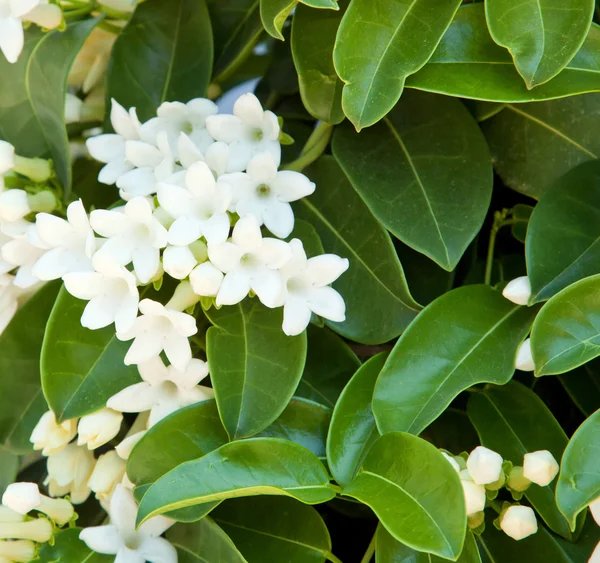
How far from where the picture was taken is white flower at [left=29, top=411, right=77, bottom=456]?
0.72 m

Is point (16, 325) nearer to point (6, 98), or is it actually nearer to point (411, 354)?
point (6, 98)

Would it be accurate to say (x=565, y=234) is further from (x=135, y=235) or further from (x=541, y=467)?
(x=135, y=235)

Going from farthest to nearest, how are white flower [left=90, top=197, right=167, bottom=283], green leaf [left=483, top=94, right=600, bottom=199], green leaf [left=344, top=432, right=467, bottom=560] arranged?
green leaf [left=483, top=94, right=600, bottom=199] → white flower [left=90, top=197, right=167, bottom=283] → green leaf [left=344, top=432, right=467, bottom=560]

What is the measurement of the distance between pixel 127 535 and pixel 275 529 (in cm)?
14

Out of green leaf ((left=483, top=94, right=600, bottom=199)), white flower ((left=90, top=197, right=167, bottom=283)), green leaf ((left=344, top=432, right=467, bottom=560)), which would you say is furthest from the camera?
green leaf ((left=483, top=94, right=600, bottom=199))

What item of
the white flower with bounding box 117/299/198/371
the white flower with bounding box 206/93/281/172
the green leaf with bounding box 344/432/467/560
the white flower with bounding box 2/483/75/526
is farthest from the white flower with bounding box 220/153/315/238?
the white flower with bounding box 2/483/75/526

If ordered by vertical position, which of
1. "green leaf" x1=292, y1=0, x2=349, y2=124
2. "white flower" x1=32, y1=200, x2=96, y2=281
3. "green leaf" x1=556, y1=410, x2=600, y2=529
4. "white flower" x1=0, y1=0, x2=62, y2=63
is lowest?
"green leaf" x1=556, y1=410, x2=600, y2=529

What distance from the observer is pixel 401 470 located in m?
0.59

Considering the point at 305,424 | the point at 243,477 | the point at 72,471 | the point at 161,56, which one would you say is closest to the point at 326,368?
the point at 305,424

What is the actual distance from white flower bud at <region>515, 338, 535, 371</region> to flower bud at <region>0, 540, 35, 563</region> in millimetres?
498

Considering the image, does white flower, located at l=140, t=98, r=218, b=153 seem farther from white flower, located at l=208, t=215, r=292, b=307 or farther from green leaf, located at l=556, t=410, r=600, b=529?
green leaf, located at l=556, t=410, r=600, b=529

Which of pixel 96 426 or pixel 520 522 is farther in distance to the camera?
pixel 96 426

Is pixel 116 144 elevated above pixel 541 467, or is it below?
above

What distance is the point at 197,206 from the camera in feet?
2.14
